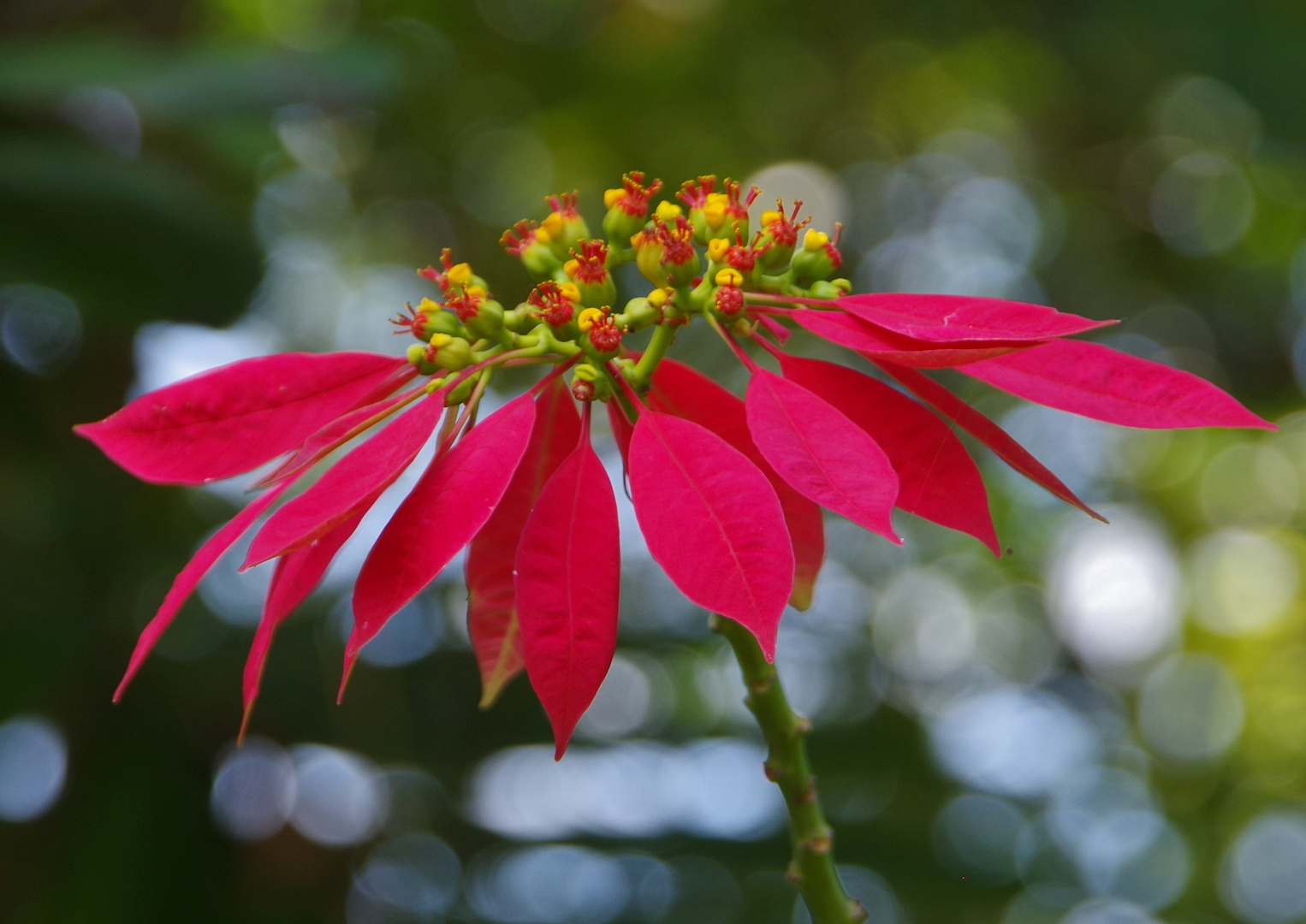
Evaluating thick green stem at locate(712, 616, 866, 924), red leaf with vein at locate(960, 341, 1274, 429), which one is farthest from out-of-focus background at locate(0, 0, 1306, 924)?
red leaf with vein at locate(960, 341, 1274, 429)

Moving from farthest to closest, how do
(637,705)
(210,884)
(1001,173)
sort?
(1001,173)
(637,705)
(210,884)

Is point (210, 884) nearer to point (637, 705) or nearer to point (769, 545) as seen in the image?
point (637, 705)

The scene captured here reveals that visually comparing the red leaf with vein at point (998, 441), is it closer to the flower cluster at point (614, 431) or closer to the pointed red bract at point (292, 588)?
the flower cluster at point (614, 431)

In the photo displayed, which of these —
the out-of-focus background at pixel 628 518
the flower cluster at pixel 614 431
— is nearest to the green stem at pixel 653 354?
the flower cluster at pixel 614 431

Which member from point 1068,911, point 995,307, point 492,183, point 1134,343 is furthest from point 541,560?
point 1134,343

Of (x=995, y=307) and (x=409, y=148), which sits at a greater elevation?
(x=409, y=148)

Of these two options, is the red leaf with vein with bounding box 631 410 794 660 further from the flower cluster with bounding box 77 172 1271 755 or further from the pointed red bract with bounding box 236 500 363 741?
the pointed red bract with bounding box 236 500 363 741

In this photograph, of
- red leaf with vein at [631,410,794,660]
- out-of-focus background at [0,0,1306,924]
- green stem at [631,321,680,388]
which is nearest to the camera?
red leaf with vein at [631,410,794,660]
